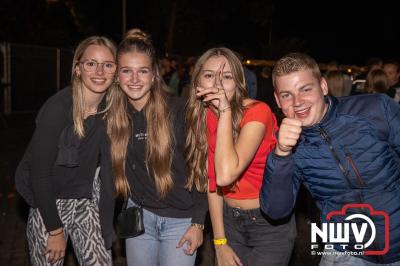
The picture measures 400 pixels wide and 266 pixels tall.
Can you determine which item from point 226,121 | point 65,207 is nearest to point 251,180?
point 226,121

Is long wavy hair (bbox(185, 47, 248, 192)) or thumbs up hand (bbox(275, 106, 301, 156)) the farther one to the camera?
long wavy hair (bbox(185, 47, 248, 192))

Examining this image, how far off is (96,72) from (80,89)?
17 cm

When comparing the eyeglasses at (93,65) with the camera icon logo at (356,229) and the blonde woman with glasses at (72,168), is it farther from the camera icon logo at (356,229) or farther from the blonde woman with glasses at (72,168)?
the camera icon logo at (356,229)

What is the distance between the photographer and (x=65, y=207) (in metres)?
3.14

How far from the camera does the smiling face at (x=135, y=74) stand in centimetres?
314

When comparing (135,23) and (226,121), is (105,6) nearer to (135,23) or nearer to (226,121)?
(135,23)

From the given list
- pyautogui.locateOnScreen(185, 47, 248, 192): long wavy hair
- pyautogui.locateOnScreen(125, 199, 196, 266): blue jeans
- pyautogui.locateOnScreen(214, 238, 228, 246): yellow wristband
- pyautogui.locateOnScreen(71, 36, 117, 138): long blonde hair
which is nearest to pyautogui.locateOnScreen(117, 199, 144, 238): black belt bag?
pyautogui.locateOnScreen(125, 199, 196, 266): blue jeans

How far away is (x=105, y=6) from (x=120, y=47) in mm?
33341

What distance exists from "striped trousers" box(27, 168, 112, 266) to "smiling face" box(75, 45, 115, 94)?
0.85 meters

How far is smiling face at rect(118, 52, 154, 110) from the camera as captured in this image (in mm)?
3145

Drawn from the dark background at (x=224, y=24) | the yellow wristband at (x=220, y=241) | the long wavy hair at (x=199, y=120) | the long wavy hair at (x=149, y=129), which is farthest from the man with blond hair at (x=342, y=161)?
the dark background at (x=224, y=24)

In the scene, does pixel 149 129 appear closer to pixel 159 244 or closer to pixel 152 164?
pixel 152 164

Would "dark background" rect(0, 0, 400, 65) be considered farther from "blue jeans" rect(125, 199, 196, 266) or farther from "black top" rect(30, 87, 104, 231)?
"blue jeans" rect(125, 199, 196, 266)

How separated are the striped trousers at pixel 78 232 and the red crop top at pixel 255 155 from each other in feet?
3.18
